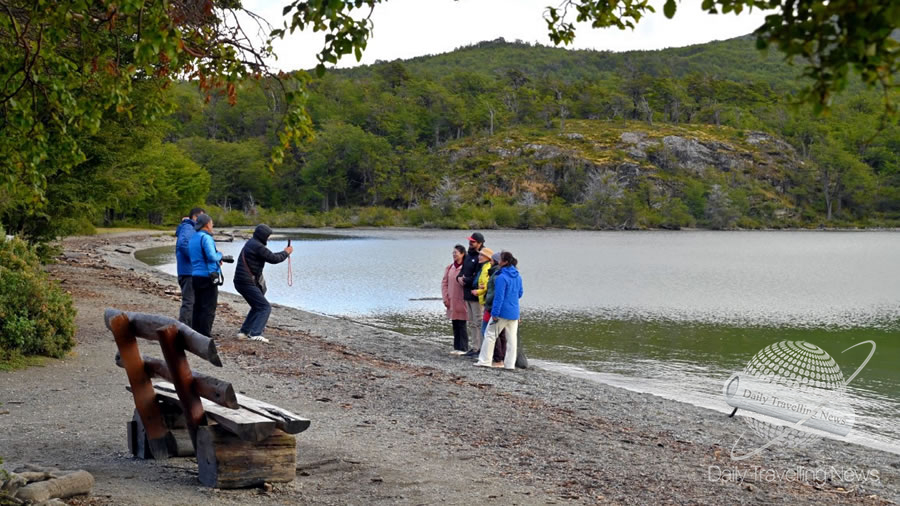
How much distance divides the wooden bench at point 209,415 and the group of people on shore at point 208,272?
6.57 metres

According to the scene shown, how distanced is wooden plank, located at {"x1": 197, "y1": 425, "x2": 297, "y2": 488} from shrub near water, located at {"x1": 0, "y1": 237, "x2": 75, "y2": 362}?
6.13m

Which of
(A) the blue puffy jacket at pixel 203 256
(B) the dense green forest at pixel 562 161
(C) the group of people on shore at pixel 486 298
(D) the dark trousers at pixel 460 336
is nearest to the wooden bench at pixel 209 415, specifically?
(A) the blue puffy jacket at pixel 203 256

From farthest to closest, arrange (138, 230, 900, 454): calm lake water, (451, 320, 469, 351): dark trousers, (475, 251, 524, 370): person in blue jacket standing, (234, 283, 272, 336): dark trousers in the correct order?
(138, 230, 900, 454): calm lake water → (451, 320, 469, 351): dark trousers → (234, 283, 272, 336): dark trousers → (475, 251, 524, 370): person in blue jacket standing

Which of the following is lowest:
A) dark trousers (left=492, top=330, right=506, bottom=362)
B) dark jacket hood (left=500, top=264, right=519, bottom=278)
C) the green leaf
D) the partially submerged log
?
dark trousers (left=492, top=330, right=506, bottom=362)

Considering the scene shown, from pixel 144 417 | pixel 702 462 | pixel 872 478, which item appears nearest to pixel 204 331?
pixel 144 417

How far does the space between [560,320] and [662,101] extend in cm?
16782

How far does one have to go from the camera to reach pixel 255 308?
1516cm

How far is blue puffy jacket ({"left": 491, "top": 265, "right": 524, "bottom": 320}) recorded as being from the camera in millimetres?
13906

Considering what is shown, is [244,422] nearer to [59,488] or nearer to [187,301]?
[59,488]

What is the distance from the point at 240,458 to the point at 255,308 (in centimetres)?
933

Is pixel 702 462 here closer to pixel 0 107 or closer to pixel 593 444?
pixel 593 444

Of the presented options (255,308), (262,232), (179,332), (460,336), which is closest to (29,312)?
(262,232)

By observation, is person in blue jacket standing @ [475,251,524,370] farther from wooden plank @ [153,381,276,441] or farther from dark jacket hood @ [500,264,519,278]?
wooden plank @ [153,381,276,441]

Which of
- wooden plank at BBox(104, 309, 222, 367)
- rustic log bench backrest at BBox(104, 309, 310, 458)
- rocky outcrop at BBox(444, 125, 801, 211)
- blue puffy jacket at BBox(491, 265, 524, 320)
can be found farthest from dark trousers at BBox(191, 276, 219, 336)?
rocky outcrop at BBox(444, 125, 801, 211)
